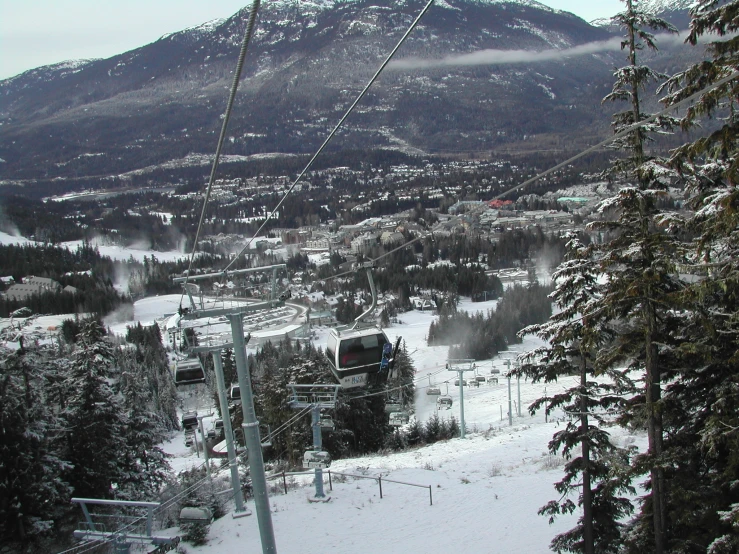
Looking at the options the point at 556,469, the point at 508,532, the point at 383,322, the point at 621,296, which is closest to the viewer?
the point at 621,296

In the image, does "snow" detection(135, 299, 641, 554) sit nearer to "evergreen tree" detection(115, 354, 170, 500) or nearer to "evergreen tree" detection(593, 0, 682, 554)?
"evergreen tree" detection(593, 0, 682, 554)

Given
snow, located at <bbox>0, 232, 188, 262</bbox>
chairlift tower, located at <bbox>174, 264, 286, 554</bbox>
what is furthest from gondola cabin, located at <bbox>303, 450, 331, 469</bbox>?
snow, located at <bbox>0, 232, 188, 262</bbox>

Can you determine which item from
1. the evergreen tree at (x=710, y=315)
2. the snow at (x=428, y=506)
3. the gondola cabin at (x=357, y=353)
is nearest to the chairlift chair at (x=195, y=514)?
the snow at (x=428, y=506)

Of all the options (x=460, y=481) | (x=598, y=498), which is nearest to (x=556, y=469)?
(x=460, y=481)

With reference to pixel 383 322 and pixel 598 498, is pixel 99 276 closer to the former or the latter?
pixel 383 322

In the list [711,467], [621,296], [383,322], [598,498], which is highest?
[621,296]

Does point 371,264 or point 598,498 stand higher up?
point 371,264

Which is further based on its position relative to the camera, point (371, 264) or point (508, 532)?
point (508, 532)
